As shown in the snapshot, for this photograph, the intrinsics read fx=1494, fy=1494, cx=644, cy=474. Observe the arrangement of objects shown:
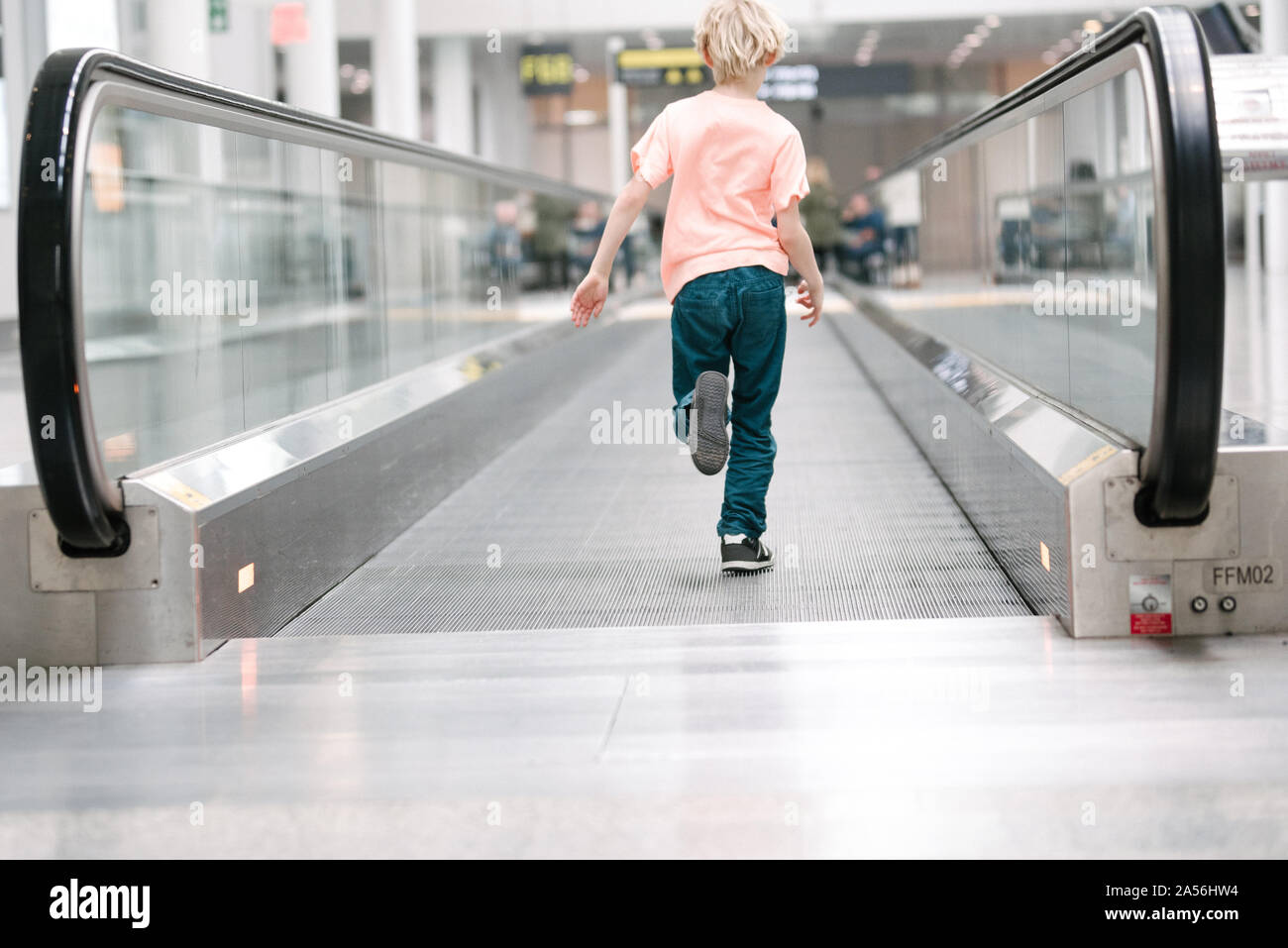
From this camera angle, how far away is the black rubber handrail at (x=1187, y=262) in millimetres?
3107

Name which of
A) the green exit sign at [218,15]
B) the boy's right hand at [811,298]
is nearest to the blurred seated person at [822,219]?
the green exit sign at [218,15]

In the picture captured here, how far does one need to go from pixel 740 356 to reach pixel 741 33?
907 mm

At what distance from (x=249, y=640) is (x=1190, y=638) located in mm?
2244

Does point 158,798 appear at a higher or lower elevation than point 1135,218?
lower

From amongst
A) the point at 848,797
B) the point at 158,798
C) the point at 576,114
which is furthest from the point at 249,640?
the point at 576,114

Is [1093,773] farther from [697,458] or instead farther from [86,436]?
[86,436]

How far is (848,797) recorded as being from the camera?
2.48 m
